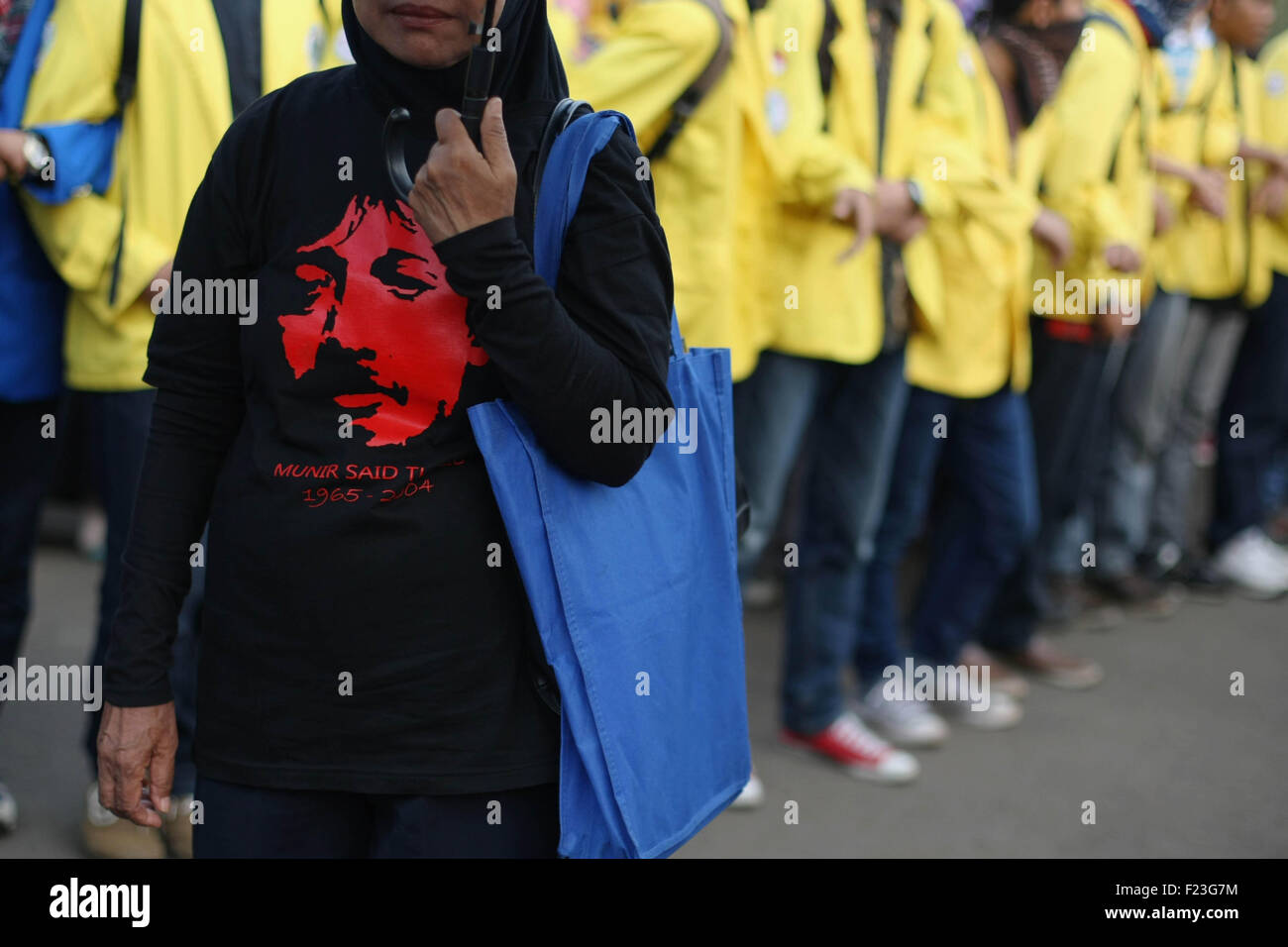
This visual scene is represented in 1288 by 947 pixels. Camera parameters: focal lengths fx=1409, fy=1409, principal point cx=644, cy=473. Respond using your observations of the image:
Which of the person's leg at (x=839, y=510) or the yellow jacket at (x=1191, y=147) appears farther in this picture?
the yellow jacket at (x=1191, y=147)

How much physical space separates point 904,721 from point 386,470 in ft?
10.9

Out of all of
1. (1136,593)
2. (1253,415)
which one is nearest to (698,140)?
(1136,593)

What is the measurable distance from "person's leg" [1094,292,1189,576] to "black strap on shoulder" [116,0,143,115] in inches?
173

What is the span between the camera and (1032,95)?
15.9ft

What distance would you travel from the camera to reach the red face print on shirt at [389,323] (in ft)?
5.56

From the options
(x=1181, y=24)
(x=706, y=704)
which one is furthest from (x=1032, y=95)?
(x=706, y=704)

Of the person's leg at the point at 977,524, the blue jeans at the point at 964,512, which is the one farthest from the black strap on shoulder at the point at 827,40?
the person's leg at the point at 977,524

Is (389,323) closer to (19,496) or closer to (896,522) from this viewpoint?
(19,496)

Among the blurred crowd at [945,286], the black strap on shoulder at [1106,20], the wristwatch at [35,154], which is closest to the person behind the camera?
the wristwatch at [35,154]

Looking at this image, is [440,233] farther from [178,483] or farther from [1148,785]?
[1148,785]

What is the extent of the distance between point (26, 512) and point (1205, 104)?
522 centimetres

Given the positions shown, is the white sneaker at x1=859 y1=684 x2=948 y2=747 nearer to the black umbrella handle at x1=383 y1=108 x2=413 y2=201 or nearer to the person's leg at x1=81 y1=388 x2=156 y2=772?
the person's leg at x1=81 y1=388 x2=156 y2=772

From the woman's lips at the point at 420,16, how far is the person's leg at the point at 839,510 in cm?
278

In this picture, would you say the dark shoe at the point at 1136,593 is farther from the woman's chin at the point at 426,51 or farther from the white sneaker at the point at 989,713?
the woman's chin at the point at 426,51
